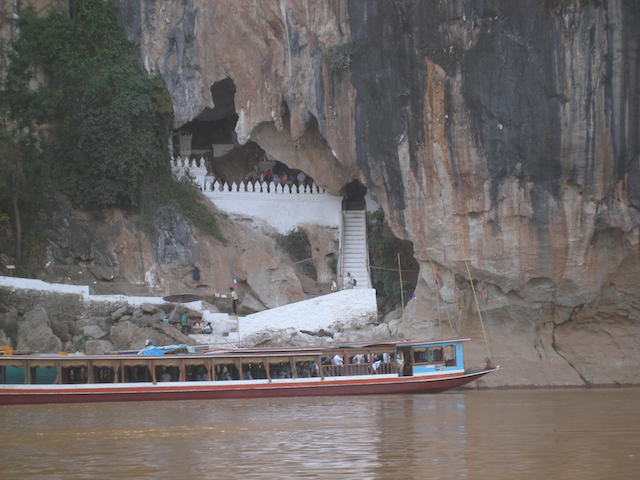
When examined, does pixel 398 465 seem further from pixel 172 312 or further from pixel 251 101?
pixel 251 101

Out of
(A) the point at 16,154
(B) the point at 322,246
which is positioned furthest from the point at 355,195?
(A) the point at 16,154

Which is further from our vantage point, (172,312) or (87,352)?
(172,312)

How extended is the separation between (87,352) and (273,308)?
6.44m

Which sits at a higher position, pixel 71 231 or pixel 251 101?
pixel 251 101

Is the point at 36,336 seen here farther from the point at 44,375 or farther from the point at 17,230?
the point at 17,230

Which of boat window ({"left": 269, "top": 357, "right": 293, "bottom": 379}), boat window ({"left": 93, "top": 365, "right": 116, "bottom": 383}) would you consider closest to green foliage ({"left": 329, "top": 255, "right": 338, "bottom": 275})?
boat window ({"left": 269, "top": 357, "right": 293, "bottom": 379})

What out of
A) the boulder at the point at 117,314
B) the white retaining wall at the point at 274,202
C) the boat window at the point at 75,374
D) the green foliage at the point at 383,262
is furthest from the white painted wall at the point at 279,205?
the boat window at the point at 75,374

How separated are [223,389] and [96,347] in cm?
489

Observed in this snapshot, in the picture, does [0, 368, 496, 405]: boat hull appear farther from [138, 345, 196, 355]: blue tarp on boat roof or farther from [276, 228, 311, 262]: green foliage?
[276, 228, 311, 262]: green foliage

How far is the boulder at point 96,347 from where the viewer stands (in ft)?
66.9

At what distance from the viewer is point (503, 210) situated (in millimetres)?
21312

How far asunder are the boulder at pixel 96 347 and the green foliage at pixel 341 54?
11.5m

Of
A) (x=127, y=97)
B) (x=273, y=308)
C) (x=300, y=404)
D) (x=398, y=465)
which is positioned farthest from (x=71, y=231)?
(x=398, y=465)

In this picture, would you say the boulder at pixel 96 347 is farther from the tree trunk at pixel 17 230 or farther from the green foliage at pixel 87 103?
the green foliage at pixel 87 103
